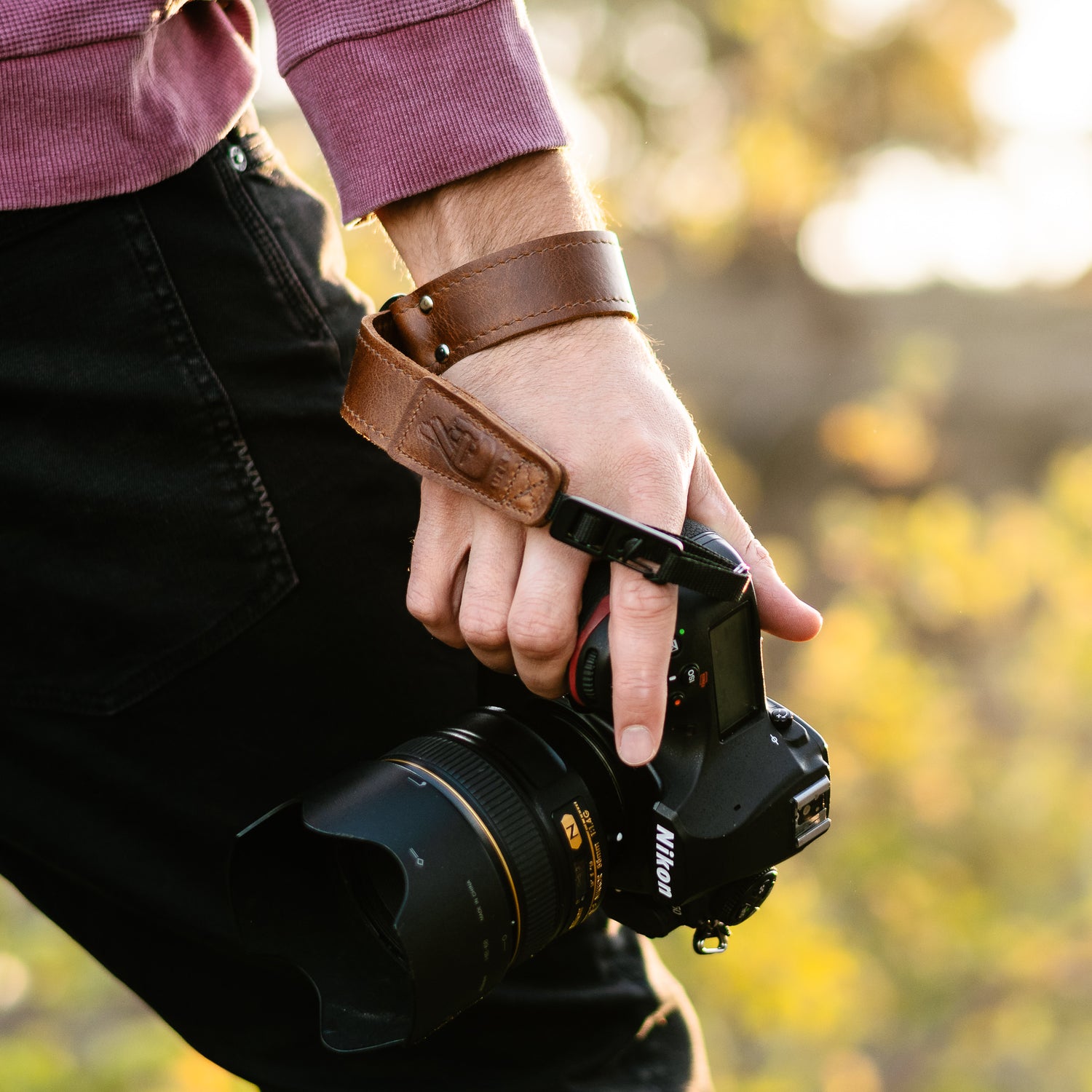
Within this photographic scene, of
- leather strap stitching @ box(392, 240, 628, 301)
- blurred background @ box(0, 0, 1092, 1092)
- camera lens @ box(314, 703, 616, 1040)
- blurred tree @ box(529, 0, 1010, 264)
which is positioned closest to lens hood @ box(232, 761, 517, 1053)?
camera lens @ box(314, 703, 616, 1040)

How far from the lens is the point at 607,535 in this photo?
2.27 feet

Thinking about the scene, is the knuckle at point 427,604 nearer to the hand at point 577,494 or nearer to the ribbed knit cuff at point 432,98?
the hand at point 577,494

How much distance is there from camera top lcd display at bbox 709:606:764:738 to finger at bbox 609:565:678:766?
0.08 meters

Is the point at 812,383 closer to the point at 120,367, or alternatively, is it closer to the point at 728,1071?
the point at 728,1071

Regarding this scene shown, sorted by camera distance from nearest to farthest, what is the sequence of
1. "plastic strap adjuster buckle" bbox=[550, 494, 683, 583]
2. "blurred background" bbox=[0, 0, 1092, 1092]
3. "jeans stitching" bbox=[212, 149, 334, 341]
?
1. "plastic strap adjuster buckle" bbox=[550, 494, 683, 583]
2. "jeans stitching" bbox=[212, 149, 334, 341]
3. "blurred background" bbox=[0, 0, 1092, 1092]

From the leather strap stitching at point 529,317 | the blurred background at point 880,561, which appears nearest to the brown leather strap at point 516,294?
the leather strap stitching at point 529,317

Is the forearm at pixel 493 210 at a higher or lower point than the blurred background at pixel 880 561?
higher

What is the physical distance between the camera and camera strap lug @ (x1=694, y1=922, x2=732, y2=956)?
891 millimetres

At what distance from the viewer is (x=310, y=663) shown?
0.84 m

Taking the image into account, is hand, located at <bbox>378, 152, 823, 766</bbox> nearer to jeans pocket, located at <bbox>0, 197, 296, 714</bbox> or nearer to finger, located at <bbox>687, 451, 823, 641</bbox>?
finger, located at <bbox>687, 451, 823, 641</bbox>

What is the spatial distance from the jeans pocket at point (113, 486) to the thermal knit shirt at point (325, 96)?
39 millimetres

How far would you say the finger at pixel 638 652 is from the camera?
2.38ft

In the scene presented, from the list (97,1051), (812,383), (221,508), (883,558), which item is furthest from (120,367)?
(812,383)

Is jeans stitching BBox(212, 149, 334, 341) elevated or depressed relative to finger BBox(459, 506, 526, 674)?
elevated
